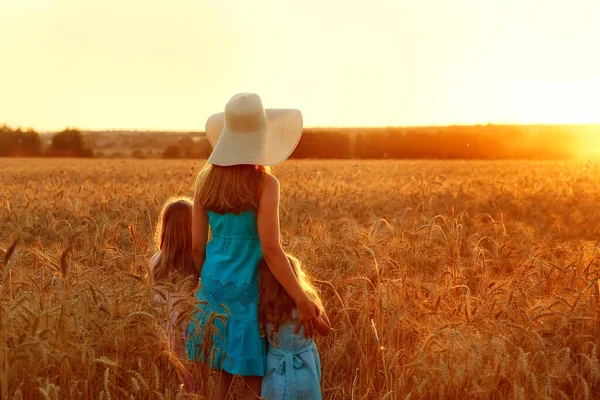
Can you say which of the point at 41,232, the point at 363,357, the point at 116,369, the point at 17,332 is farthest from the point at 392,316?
the point at 41,232

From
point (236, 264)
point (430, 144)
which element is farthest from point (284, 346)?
point (430, 144)

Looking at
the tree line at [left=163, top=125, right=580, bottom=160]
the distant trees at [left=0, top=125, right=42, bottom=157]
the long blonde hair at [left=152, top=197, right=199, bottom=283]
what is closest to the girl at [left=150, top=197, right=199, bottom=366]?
the long blonde hair at [left=152, top=197, right=199, bottom=283]

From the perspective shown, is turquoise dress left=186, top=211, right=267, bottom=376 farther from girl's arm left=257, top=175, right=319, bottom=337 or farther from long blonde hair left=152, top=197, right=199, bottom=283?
long blonde hair left=152, top=197, right=199, bottom=283

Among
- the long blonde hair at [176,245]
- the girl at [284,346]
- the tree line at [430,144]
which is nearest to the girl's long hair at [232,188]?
the girl at [284,346]

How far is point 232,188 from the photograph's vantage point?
10.3ft

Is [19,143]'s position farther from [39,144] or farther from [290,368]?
[290,368]

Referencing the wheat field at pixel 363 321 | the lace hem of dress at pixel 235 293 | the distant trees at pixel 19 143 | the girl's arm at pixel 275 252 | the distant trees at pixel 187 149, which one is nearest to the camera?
the wheat field at pixel 363 321

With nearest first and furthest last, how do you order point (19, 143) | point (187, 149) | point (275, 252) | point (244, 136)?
point (275, 252)
point (244, 136)
point (187, 149)
point (19, 143)

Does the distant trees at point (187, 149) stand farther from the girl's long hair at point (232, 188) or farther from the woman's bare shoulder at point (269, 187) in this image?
the woman's bare shoulder at point (269, 187)

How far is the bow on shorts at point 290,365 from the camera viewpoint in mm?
3135

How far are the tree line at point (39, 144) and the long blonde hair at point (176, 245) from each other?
55.9 m

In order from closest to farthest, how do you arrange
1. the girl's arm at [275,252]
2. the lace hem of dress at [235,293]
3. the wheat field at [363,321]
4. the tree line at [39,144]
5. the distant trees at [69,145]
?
the wheat field at [363,321] < the girl's arm at [275,252] < the lace hem of dress at [235,293] < the tree line at [39,144] < the distant trees at [69,145]

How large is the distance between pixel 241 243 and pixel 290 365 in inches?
23.9

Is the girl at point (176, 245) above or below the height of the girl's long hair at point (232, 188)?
below
